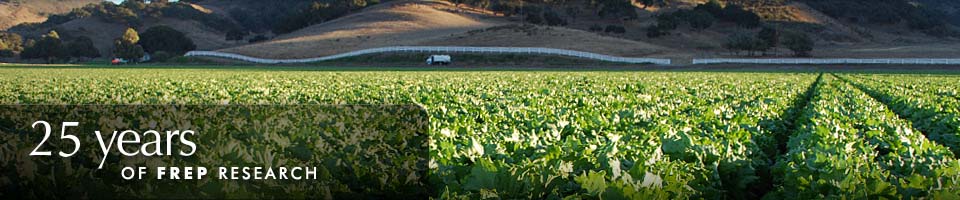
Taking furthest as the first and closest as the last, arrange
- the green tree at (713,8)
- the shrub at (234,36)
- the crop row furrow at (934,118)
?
the shrub at (234,36), the green tree at (713,8), the crop row furrow at (934,118)

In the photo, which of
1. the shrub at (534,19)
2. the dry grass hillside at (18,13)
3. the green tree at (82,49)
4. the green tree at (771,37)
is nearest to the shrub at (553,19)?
the shrub at (534,19)

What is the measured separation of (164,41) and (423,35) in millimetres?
36819

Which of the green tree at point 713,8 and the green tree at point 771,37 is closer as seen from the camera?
the green tree at point 771,37

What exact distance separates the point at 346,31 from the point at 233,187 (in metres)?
114

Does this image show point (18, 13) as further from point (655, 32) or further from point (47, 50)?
point (655, 32)

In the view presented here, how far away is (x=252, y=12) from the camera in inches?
7165

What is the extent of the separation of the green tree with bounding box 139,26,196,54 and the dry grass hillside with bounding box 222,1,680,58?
14688 mm

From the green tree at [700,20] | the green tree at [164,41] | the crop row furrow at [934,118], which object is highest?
the green tree at [700,20]

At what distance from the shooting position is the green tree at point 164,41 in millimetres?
113375

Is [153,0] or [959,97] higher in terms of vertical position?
[153,0]

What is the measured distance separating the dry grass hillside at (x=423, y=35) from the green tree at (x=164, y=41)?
48.2ft

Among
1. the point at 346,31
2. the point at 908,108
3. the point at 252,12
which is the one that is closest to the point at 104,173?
the point at 908,108

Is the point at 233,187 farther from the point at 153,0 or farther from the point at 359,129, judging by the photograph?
the point at 153,0

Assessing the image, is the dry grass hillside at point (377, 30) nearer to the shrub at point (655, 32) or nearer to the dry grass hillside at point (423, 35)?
the dry grass hillside at point (423, 35)
